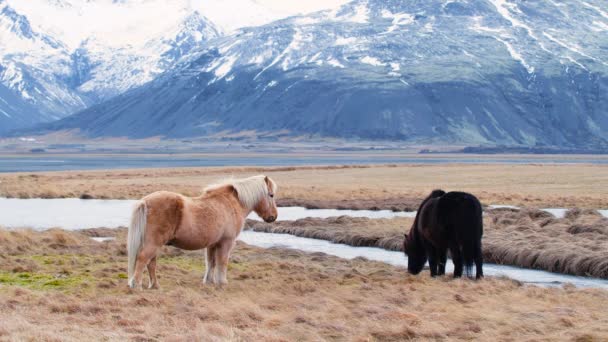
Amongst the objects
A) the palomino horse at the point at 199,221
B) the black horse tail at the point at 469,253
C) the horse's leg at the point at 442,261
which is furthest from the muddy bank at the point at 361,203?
the palomino horse at the point at 199,221

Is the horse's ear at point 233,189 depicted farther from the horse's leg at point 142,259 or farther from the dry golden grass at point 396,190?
the dry golden grass at point 396,190

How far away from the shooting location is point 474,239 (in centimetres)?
1897

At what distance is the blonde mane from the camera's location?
17828 millimetres

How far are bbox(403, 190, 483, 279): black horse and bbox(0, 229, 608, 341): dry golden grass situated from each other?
0.67 metres

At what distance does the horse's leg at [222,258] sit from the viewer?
56.4 ft

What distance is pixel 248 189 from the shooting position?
17.9m

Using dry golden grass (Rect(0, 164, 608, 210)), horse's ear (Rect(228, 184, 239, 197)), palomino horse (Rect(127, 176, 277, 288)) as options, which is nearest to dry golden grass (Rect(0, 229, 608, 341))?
palomino horse (Rect(127, 176, 277, 288))

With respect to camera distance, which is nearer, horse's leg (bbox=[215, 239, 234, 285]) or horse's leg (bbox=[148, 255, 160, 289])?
horse's leg (bbox=[148, 255, 160, 289])

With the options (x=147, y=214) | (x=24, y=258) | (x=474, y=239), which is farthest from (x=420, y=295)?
(x=24, y=258)

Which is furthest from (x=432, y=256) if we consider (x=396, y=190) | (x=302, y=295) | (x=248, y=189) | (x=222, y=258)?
(x=396, y=190)

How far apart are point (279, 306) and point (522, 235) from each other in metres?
16.2

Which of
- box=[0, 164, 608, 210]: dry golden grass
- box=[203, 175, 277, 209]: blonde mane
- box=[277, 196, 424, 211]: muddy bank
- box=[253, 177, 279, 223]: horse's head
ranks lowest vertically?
box=[0, 164, 608, 210]: dry golden grass

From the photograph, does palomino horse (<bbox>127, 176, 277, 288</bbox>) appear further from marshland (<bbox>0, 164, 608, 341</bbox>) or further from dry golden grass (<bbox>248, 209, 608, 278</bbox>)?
dry golden grass (<bbox>248, 209, 608, 278</bbox>)

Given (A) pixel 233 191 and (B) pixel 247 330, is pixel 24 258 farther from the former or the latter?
(B) pixel 247 330
